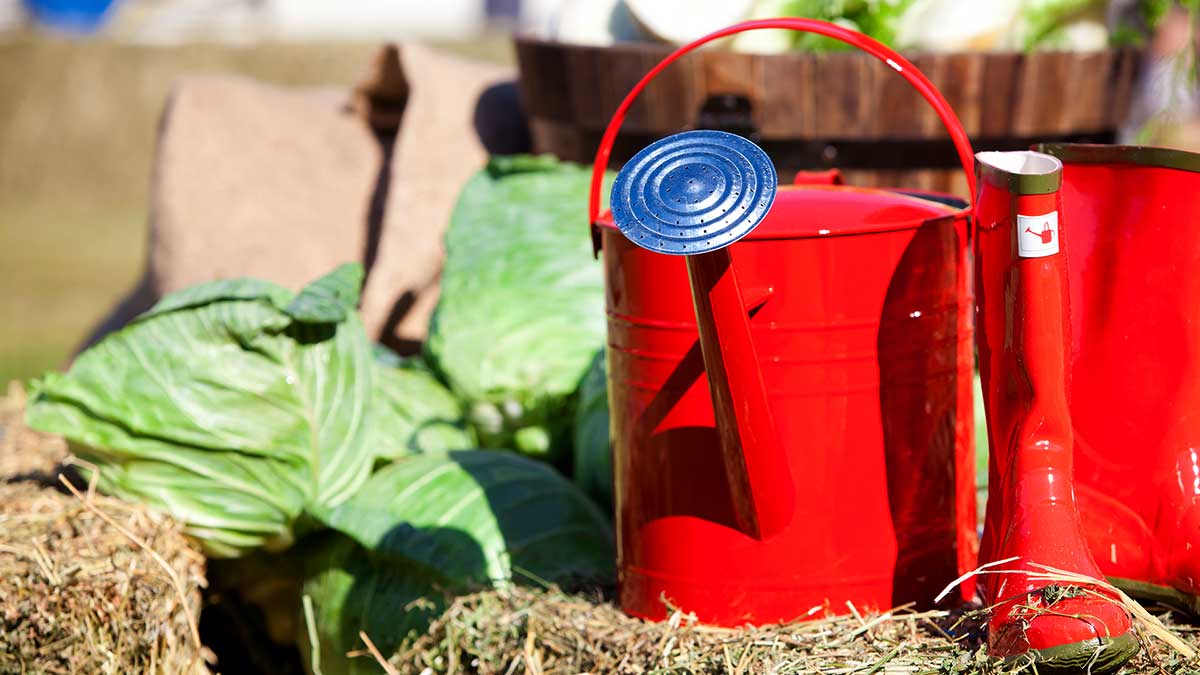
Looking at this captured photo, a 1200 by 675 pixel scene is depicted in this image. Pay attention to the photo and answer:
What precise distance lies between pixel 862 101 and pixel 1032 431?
157 cm

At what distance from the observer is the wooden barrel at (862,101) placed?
298 cm

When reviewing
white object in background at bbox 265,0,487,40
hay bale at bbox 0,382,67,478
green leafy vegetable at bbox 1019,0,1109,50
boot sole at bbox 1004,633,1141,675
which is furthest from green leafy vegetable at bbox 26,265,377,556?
white object in background at bbox 265,0,487,40

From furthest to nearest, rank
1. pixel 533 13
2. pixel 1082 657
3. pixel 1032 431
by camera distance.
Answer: pixel 533 13, pixel 1032 431, pixel 1082 657

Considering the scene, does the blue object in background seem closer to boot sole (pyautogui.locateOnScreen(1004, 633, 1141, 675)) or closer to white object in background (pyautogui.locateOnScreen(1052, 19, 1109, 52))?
white object in background (pyautogui.locateOnScreen(1052, 19, 1109, 52))

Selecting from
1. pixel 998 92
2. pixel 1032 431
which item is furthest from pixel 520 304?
pixel 1032 431

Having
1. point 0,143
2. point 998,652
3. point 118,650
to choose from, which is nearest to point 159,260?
point 118,650

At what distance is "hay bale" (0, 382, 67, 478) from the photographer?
108 inches

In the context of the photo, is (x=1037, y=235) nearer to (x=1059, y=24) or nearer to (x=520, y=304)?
(x=520, y=304)

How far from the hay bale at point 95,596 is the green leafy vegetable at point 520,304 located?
792 mm

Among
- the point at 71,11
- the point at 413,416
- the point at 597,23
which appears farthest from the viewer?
the point at 71,11

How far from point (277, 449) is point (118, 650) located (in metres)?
0.48

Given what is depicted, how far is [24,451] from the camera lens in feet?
10.0

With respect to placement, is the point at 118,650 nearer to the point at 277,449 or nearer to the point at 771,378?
the point at 277,449

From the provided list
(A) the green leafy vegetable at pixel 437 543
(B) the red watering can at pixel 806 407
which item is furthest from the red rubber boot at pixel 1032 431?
(A) the green leafy vegetable at pixel 437 543
